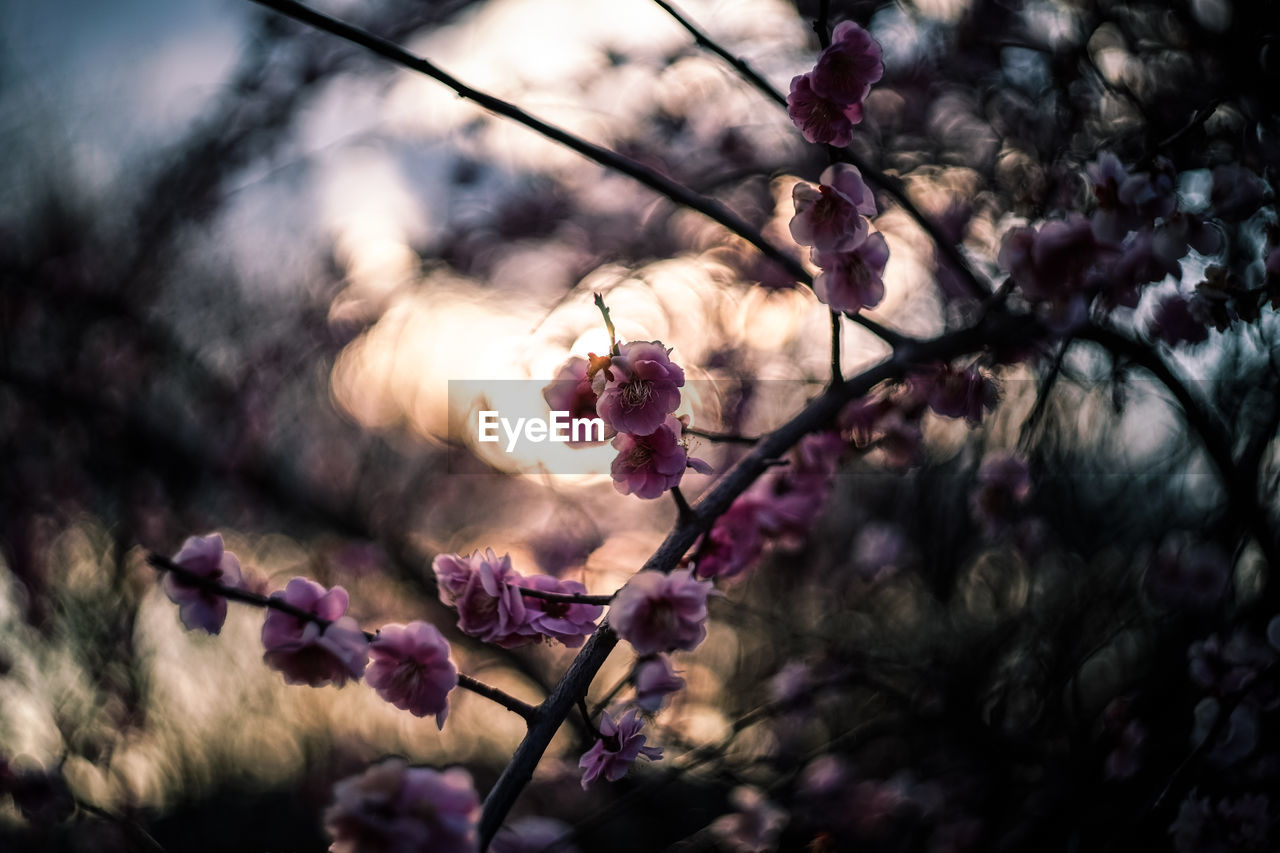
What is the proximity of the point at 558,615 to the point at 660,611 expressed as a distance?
0.72 ft

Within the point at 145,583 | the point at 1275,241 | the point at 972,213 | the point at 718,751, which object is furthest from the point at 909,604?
the point at 145,583

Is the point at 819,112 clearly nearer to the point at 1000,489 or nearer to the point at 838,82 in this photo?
the point at 838,82

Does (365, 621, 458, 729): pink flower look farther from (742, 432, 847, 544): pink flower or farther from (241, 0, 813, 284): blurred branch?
(742, 432, 847, 544): pink flower

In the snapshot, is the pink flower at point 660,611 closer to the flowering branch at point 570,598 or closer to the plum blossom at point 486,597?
the flowering branch at point 570,598

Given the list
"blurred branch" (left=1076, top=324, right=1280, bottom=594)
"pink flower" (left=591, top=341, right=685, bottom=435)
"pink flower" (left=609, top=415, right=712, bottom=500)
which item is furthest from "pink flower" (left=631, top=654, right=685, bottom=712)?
"blurred branch" (left=1076, top=324, right=1280, bottom=594)

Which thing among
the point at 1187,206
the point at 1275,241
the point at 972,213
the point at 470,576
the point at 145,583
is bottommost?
the point at 470,576

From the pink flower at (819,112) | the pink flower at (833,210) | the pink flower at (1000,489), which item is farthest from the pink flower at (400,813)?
the pink flower at (1000,489)

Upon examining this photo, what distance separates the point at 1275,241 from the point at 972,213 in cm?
151

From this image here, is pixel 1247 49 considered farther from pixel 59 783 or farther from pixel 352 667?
pixel 59 783

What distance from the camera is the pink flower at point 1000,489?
2266mm

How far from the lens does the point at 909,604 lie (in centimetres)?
400

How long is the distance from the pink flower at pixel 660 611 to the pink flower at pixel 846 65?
77cm

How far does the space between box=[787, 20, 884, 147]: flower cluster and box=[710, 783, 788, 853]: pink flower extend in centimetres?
193

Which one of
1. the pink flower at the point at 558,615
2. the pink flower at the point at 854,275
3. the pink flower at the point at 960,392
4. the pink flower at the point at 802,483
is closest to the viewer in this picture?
the pink flower at the point at 558,615
